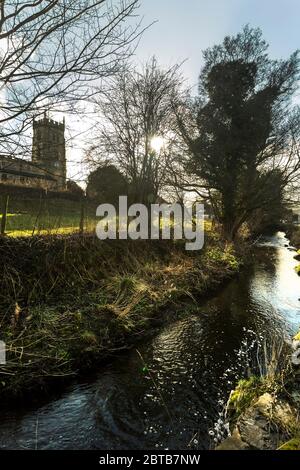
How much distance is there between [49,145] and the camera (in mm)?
5016

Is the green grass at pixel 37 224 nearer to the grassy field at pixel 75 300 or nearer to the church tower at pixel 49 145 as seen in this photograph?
the grassy field at pixel 75 300

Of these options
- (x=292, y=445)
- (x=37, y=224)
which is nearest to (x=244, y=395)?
(x=292, y=445)

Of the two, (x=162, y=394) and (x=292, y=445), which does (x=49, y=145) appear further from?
(x=292, y=445)

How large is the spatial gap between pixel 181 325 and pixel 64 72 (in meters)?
6.85

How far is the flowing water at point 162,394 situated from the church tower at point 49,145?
364 cm

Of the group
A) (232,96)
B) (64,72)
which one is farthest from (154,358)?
(232,96)

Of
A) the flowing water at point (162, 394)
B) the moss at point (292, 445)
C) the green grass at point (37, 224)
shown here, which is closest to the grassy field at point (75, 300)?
the green grass at point (37, 224)

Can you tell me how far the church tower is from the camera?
489cm

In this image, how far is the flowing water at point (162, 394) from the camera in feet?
14.6

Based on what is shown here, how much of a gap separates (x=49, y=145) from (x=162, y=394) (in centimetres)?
449

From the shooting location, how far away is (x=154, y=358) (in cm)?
694

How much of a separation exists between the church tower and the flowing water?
12.0ft
